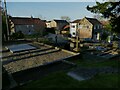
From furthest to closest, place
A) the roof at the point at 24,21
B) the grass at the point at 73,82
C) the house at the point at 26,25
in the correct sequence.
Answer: the roof at the point at 24,21, the house at the point at 26,25, the grass at the point at 73,82

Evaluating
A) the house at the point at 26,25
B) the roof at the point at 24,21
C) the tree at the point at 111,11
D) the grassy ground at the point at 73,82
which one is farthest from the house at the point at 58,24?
the grassy ground at the point at 73,82

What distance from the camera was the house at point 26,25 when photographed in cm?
5344

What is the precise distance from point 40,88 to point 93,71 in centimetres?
503

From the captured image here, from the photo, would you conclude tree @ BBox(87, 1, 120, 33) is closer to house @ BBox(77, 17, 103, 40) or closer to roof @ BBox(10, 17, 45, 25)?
house @ BBox(77, 17, 103, 40)

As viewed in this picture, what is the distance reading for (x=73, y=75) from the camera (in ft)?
37.0

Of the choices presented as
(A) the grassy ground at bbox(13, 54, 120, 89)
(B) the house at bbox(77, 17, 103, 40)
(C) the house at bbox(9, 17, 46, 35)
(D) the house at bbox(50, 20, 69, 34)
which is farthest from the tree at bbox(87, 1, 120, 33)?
(D) the house at bbox(50, 20, 69, 34)

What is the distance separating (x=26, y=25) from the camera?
56312mm

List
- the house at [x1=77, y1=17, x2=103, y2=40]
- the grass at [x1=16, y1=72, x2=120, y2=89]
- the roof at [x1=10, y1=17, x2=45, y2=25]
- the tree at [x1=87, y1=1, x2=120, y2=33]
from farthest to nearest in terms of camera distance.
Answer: the roof at [x1=10, y1=17, x2=45, y2=25], the house at [x1=77, y1=17, x2=103, y2=40], the tree at [x1=87, y1=1, x2=120, y2=33], the grass at [x1=16, y1=72, x2=120, y2=89]

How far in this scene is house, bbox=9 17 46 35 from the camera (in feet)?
175

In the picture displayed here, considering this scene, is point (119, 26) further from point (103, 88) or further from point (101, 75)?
point (103, 88)

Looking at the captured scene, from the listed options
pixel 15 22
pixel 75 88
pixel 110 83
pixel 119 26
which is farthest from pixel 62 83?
pixel 15 22

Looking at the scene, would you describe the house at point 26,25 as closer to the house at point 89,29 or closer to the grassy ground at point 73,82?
the house at point 89,29

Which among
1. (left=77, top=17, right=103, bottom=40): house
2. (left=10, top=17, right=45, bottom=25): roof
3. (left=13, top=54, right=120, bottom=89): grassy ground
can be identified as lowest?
(left=13, top=54, right=120, bottom=89): grassy ground

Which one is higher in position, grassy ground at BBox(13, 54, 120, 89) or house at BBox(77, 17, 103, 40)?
house at BBox(77, 17, 103, 40)
